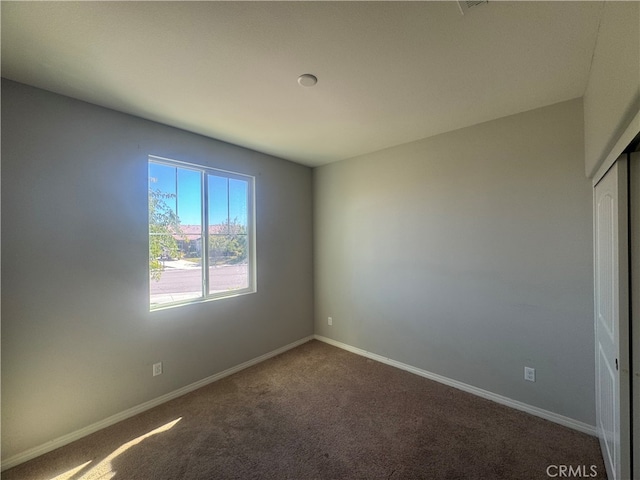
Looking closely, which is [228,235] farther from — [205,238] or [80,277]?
[80,277]

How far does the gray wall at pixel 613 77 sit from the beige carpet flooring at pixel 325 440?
2008 mm

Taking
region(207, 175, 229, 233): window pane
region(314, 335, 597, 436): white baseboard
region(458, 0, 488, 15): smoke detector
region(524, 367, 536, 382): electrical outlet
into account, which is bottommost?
region(314, 335, 597, 436): white baseboard

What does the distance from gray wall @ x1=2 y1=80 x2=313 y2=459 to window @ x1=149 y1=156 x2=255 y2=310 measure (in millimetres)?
139

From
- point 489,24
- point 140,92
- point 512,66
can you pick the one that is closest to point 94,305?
point 140,92

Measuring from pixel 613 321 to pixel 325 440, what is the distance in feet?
6.48

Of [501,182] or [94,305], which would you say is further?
[501,182]

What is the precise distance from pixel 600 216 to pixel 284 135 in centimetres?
266

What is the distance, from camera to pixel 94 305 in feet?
6.95

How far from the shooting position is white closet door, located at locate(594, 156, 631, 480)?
1308mm

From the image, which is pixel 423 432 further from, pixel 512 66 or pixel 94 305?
pixel 94 305

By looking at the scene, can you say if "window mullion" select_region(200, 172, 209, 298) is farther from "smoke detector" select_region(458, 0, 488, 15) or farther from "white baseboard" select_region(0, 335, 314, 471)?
"smoke detector" select_region(458, 0, 488, 15)

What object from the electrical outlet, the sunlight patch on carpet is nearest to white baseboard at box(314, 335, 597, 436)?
the electrical outlet

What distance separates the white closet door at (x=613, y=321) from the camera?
1308mm

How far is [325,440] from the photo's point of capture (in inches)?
77.7
